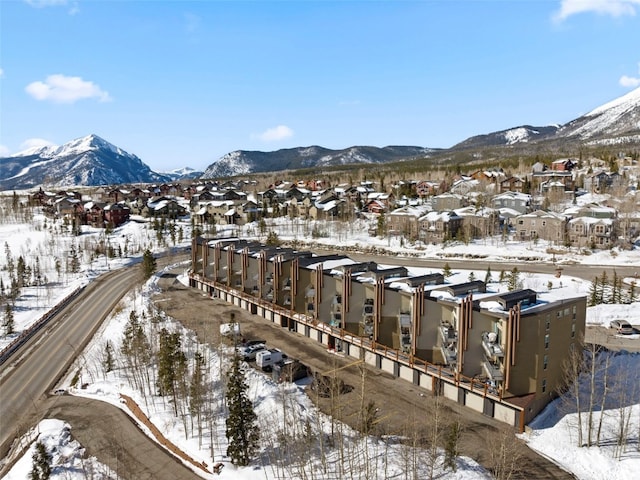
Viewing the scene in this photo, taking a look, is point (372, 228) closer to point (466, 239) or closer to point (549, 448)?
point (466, 239)

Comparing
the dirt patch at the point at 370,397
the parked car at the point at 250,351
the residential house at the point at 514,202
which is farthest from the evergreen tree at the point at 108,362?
the residential house at the point at 514,202

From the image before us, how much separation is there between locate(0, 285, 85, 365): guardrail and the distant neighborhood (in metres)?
40.8

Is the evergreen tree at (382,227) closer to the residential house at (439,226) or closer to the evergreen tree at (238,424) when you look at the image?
the residential house at (439,226)

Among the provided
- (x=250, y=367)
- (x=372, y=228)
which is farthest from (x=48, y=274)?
(x=372, y=228)

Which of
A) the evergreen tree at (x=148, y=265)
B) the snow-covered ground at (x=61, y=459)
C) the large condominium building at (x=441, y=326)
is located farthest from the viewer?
the evergreen tree at (x=148, y=265)

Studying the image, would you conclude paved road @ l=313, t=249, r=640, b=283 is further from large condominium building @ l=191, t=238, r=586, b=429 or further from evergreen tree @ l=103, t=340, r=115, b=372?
evergreen tree @ l=103, t=340, r=115, b=372

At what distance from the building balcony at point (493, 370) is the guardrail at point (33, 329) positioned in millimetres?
34407

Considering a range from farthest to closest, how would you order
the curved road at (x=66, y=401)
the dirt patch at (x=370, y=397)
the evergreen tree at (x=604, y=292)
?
the evergreen tree at (x=604, y=292)
the curved road at (x=66, y=401)
the dirt patch at (x=370, y=397)

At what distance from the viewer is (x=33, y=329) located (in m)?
40.0

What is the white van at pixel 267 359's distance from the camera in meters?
29.9

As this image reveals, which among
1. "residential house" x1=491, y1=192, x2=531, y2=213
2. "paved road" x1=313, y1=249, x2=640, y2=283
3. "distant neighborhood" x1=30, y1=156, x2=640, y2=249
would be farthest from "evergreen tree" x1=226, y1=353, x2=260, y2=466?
"residential house" x1=491, y1=192, x2=531, y2=213

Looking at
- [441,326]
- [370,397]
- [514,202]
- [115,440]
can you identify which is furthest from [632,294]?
[115,440]

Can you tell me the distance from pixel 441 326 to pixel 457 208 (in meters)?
65.6

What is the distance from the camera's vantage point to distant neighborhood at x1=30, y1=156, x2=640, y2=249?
226 feet
